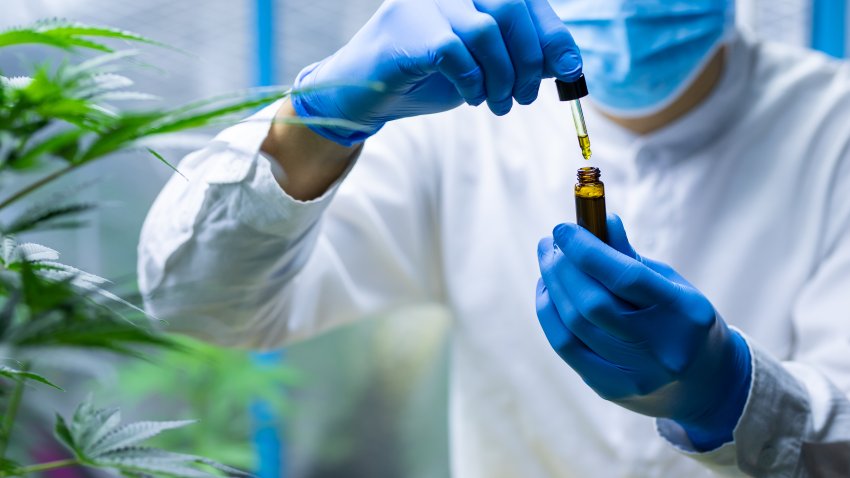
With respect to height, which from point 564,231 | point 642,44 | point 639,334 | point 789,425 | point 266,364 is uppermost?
point 642,44

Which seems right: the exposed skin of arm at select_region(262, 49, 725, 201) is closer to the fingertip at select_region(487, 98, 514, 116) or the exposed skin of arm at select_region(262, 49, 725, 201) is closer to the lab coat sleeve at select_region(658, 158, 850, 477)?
the fingertip at select_region(487, 98, 514, 116)

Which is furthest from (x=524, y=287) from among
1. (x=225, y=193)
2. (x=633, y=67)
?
(x=225, y=193)

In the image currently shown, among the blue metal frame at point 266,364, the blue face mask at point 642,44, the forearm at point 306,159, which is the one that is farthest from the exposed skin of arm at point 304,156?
the blue metal frame at point 266,364

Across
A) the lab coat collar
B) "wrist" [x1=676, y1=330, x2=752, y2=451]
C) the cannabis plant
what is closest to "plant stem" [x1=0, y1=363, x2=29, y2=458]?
the cannabis plant

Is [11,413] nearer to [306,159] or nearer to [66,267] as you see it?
[66,267]

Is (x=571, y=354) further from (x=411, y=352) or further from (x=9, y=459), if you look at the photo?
(x=411, y=352)

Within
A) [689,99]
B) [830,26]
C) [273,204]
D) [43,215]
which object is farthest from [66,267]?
[830,26]

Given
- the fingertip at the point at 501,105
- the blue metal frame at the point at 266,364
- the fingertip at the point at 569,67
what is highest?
the fingertip at the point at 569,67

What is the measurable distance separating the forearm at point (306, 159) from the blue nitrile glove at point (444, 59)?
28 millimetres

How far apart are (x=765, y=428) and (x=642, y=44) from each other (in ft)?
1.70

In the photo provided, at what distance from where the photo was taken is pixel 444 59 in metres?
0.77

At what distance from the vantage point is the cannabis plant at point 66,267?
17.1 inches

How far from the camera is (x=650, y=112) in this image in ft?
3.73

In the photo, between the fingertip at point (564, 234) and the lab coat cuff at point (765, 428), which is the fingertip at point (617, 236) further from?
the lab coat cuff at point (765, 428)
